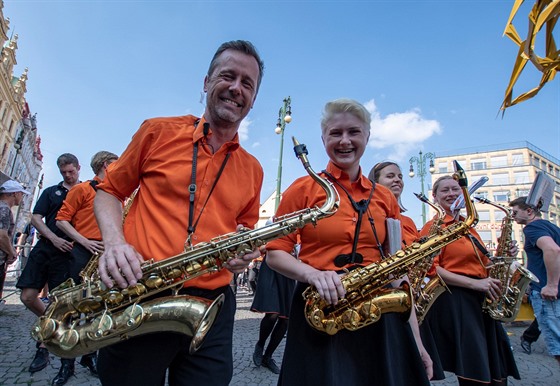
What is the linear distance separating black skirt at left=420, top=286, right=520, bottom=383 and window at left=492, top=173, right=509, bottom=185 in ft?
232

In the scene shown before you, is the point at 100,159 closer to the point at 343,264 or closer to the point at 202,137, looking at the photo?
the point at 202,137

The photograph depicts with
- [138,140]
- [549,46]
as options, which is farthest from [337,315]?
[549,46]

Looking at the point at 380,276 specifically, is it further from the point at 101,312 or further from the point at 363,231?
the point at 101,312

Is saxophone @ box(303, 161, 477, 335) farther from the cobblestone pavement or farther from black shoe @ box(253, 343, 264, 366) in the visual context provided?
black shoe @ box(253, 343, 264, 366)

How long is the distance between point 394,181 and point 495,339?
2.07m

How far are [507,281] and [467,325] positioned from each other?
1.24 meters

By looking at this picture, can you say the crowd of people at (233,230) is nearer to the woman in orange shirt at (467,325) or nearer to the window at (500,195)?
the woman in orange shirt at (467,325)

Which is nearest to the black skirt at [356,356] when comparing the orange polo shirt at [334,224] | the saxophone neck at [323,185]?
the orange polo shirt at [334,224]

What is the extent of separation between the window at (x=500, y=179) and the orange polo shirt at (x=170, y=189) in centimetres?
7340

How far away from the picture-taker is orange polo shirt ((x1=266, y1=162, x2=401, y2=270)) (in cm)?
224

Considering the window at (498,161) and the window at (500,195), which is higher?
the window at (498,161)

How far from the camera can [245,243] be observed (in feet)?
6.52

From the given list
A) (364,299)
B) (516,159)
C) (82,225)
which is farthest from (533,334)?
(516,159)

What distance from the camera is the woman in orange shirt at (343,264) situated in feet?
6.20
